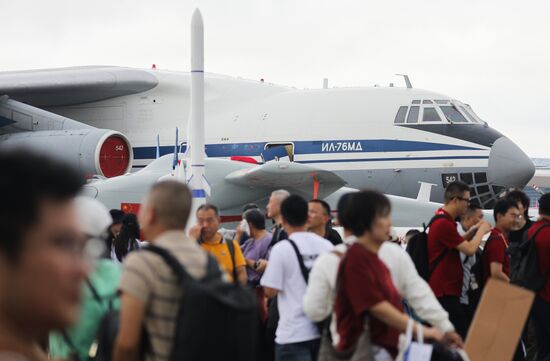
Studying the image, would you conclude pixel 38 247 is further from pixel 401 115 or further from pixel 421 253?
pixel 401 115

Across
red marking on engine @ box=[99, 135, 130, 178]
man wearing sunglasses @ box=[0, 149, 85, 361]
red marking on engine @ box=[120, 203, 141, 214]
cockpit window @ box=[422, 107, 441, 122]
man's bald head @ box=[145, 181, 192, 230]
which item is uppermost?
man wearing sunglasses @ box=[0, 149, 85, 361]

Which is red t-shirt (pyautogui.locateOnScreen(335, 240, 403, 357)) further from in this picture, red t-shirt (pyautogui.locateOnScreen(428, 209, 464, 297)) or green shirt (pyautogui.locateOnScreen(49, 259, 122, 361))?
red t-shirt (pyautogui.locateOnScreen(428, 209, 464, 297))

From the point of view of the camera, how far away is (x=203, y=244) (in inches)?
256

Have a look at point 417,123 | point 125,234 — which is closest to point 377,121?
point 417,123

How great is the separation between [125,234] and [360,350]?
3.61 m

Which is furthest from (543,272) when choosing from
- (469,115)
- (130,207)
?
(469,115)

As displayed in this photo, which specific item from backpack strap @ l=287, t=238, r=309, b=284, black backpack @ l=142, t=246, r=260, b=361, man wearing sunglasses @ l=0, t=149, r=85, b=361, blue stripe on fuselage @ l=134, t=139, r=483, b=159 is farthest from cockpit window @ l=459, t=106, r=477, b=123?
man wearing sunglasses @ l=0, t=149, r=85, b=361

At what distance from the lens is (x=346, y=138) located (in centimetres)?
1866

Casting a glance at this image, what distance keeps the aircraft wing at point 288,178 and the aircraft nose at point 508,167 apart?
444 cm

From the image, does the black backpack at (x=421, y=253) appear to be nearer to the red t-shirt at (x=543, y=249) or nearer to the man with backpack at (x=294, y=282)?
the red t-shirt at (x=543, y=249)

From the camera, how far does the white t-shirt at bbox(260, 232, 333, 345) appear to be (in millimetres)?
5867

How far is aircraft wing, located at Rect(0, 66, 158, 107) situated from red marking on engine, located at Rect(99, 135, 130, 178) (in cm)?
329

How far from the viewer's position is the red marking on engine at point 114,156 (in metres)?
18.5

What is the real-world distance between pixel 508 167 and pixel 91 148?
327 inches
